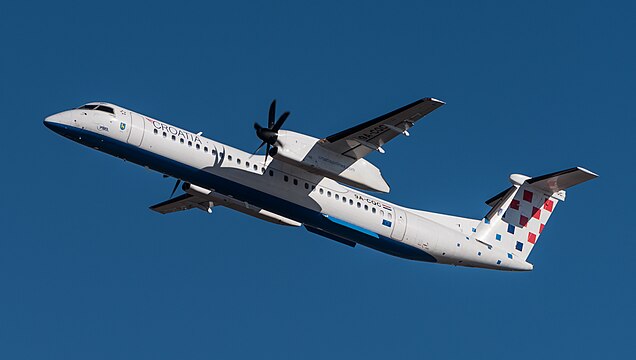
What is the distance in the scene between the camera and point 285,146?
87.8 feet

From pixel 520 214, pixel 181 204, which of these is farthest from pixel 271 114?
pixel 520 214

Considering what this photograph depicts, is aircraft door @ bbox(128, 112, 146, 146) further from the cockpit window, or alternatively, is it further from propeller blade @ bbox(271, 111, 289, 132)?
propeller blade @ bbox(271, 111, 289, 132)

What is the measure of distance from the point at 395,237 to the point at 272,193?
4524mm

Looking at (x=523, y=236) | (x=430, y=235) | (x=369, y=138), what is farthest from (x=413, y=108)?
(x=523, y=236)

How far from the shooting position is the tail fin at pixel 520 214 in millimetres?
31062

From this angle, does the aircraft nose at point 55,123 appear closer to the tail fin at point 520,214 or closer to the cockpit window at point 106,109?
the cockpit window at point 106,109

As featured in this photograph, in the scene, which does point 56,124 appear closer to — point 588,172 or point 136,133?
point 136,133

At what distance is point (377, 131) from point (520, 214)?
7.82 m

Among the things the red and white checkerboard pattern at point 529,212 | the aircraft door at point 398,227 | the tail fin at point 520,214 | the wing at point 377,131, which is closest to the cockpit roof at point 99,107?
the wing at point 377,131

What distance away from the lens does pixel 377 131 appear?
2656cm

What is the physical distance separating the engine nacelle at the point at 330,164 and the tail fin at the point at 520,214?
5.31 m

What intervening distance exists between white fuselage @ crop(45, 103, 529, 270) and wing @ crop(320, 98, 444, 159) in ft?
4.81

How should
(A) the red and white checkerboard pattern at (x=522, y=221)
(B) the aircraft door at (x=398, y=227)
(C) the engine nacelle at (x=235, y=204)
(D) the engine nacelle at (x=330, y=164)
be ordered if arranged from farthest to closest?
(A) the red and white checkerboard pattern at (x=522, y=221)
(B) the aircraft door at (x=398, y=227)
(C) the engine nacelle at (x=235, y=204)
(D) the engine nacelle at (x=330, y=164)

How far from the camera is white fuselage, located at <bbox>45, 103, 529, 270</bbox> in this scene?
26.1m
